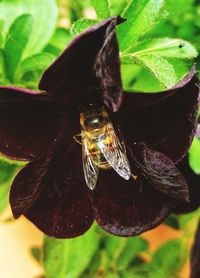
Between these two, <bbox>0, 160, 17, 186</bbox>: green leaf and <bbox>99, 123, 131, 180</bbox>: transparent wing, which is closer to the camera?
<bbox>99, 123, 131, 180</bbox>: transparent wing

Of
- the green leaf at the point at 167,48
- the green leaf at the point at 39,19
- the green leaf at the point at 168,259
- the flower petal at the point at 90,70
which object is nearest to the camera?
the flower petal at the point at 90,70

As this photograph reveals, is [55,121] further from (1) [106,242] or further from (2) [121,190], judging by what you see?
(1) [106,242]

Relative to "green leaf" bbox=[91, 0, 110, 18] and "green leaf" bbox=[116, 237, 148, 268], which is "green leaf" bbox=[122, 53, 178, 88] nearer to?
"green leaf" bbox=[91, 0, 110, 18]

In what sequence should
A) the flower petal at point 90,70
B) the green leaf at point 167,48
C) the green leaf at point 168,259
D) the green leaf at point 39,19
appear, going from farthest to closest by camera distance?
the green leaf at point 168,259, the green leaf at point 39,19, the green leaf at point 167,48, the flower petal at point 90,70

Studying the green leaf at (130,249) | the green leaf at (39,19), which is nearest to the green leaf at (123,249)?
the green leaf at (130,249)

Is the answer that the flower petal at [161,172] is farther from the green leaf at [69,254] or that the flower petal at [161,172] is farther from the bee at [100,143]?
the green leaf at [69,254]

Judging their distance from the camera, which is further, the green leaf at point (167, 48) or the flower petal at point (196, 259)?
the flower petal at point (196, 259)

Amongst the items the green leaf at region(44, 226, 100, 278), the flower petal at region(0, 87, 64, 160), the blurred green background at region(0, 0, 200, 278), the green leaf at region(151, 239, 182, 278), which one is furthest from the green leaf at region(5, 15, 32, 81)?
the green leaf at region(151, 239, 182, 278)
